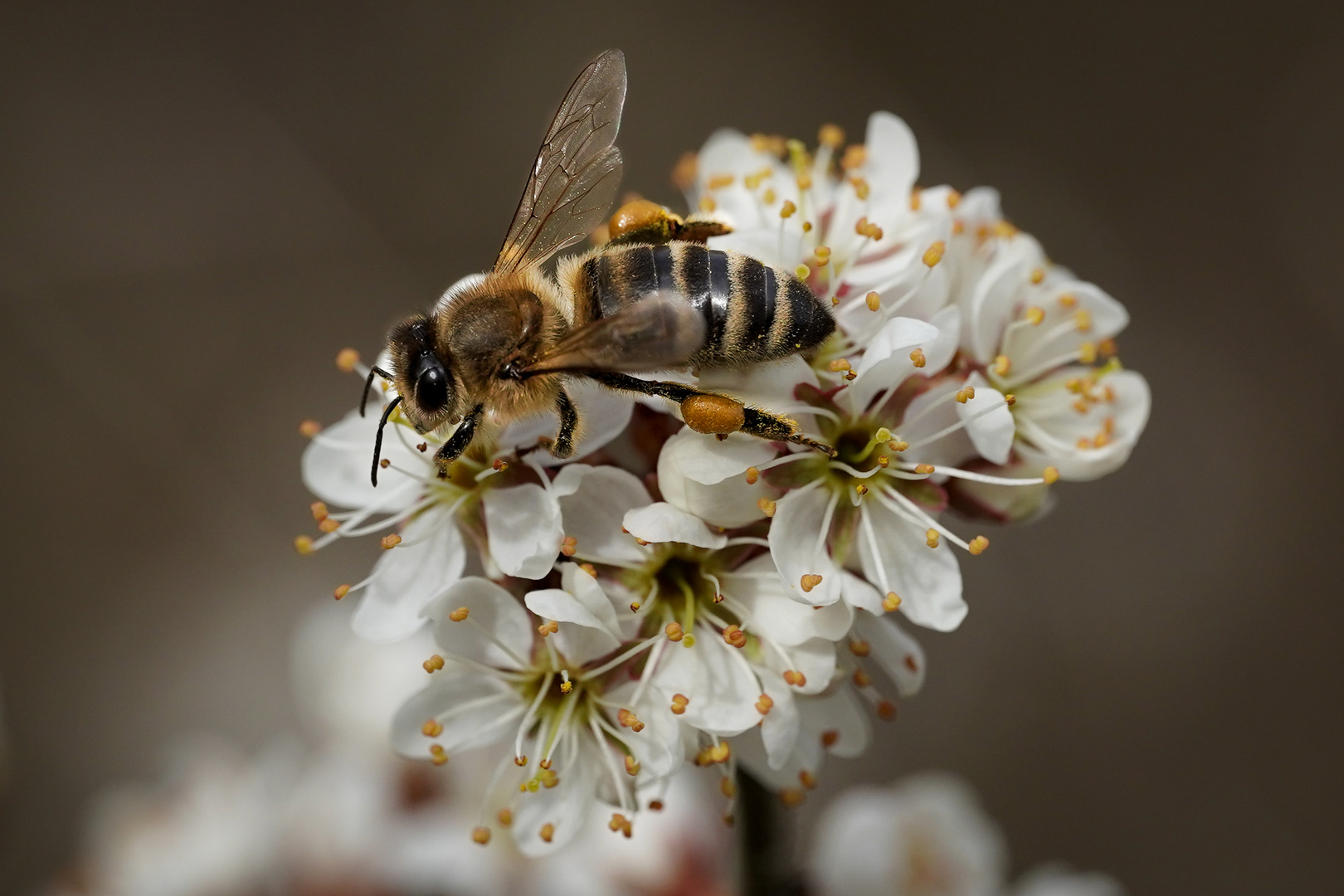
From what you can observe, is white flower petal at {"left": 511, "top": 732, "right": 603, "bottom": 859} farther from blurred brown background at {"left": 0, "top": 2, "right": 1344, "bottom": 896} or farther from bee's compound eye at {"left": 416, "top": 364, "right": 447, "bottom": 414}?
blurred brown background at {"left": 0, "top": 2, "right": 1344, "bottom": 896}

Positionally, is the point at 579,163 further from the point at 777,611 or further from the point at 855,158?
the point at 777,611

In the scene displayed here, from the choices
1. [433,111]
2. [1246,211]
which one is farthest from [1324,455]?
[433,111]

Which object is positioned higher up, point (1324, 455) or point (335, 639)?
point (335, 639)

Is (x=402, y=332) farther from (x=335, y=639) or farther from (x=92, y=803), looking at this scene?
(x=92, y=803)

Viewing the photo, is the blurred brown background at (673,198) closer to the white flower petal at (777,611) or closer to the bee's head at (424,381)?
the white flower petal at (777,611)

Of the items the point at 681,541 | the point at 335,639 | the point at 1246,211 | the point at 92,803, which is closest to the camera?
the point at 681,541

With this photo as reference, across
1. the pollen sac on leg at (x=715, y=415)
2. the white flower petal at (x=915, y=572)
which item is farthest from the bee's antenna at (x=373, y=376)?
the white flower petal at (x=915, y=572)

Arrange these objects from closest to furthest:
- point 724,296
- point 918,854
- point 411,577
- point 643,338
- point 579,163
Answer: point 643,338 < point 724,296 < point 411,577 < point 579,163 < point 918,854

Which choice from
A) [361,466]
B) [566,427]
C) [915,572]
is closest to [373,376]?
[361,466]
